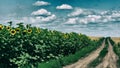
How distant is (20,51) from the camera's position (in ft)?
74.9

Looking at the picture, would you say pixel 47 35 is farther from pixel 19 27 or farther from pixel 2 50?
pixel 2 50

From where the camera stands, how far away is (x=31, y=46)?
24.1 m

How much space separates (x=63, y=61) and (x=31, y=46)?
5108 mm

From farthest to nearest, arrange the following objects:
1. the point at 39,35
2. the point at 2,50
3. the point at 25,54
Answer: the point at 39,35, the point at 25,54, the point at 2,50

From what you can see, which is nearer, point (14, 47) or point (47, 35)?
point (14, 47)

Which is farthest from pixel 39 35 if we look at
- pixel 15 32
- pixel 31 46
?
pixel 15 32

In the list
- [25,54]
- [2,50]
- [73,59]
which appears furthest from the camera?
[73,59]

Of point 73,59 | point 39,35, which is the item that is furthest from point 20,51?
point 73,59

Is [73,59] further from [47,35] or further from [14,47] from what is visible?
[14,47]

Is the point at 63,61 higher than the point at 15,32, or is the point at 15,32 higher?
the point at 15,32

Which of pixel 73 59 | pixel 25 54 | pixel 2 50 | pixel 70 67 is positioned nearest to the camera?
pixel 2 50

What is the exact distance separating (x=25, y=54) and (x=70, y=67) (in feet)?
18.0

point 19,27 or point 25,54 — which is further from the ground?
point 19,27

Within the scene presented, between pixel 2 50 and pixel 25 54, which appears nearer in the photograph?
pixel 2 50
